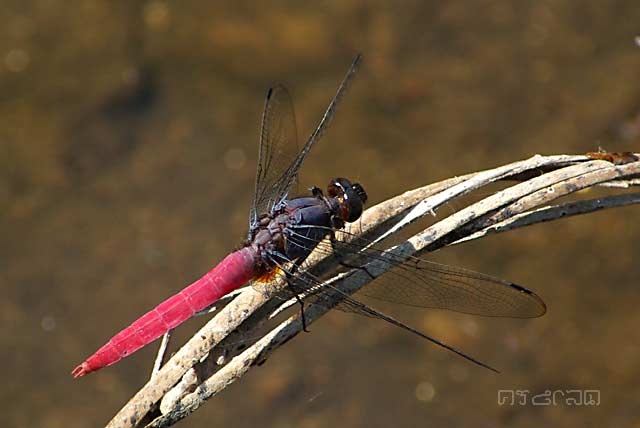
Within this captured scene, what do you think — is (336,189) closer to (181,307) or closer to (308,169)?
(181,307)

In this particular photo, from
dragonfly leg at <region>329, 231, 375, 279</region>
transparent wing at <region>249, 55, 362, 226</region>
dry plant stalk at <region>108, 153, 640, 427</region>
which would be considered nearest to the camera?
dry plant stalk at <region>108, 153, 640, 427</region>

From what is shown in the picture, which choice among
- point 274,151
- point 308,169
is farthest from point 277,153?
point 308,169

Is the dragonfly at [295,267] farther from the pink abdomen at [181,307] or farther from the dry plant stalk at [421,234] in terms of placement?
the dry plant stalk at [421,234]

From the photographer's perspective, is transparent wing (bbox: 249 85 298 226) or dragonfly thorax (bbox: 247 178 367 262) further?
transparent wing (bbox: 249 85 298 226)

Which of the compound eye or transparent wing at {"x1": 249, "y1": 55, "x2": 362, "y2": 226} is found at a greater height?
transparent wing at {"x1": 249, "y1": 55, "x2": 362, "y2": 226}

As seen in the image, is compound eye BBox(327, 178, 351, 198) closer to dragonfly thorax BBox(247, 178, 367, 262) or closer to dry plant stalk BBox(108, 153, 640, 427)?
dragonfly thorax BBox(247, 178, 367, 262)

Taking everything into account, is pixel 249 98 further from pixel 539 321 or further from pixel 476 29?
pixel 539 321

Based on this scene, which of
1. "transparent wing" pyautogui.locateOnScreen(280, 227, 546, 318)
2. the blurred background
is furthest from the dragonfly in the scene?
the blurred background

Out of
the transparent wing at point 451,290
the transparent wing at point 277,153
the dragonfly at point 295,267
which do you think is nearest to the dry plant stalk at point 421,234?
the dragonfly at point 295,267
